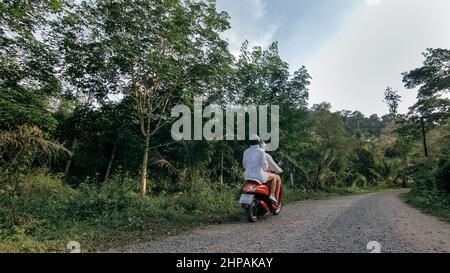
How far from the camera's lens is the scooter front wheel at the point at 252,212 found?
19.7ft

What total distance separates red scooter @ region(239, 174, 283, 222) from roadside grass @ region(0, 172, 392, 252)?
1.52 ft

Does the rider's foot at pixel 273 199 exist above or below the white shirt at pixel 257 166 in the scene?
below

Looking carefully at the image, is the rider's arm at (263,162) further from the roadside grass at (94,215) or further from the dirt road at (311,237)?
the roadside grass at (94,215)

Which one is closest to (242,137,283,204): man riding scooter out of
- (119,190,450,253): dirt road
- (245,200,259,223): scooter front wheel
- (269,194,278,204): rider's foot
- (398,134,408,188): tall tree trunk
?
(269,194,278,204): rider's foot

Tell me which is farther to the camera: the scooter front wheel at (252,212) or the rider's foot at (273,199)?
the rider's foot at (273,199)

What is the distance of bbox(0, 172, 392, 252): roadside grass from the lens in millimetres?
4465

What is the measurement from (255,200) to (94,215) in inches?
136

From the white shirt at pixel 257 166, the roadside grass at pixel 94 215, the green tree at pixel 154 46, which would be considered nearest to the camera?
the roadside grass at pixel 94 215

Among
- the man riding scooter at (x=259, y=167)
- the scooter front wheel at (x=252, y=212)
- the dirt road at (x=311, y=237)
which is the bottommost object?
the dirt road at (x=311, y=237)

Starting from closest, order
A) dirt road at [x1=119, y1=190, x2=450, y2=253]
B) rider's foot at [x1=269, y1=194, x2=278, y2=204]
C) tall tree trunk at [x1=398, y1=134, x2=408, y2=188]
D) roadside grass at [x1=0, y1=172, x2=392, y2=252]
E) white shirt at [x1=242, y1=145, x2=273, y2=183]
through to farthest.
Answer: dirt road at [x1=119, y1=190, x2=450, y2=253] < roadside grass at [x1=0, y1=172, x2=392, y2=252] < white shirt at [x1=242, y1=145, x2=273, y2=183] < rider's foot at [x1=269, y1=194, x2=278, y2=204] < tall tree trunk at [x1=398, y1=134, x2=408, y2=188]

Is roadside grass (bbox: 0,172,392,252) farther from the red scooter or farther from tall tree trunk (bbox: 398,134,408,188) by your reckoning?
tall tree trunk (bbox: 398,134,408,188)

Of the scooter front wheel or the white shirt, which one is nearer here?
the scooter front wheel

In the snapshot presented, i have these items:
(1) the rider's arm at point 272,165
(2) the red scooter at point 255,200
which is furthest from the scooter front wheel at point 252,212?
(1) the rider's arm at point 272,165
